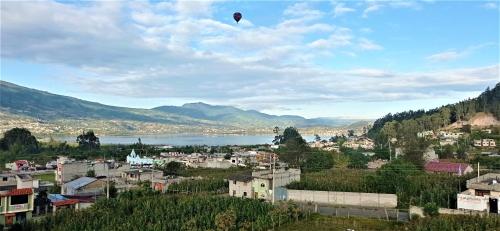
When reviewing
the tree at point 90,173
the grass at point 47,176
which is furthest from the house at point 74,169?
the grass at point 47,176

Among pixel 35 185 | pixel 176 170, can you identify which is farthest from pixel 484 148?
pixel 35 185

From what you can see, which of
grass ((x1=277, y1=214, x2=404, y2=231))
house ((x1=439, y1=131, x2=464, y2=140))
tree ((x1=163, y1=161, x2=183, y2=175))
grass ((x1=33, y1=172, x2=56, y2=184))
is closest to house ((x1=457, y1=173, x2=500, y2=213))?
grass ((x1=277, y1=214, x2=404, y2=231))

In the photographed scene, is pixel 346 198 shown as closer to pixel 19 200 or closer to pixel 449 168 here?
pixel 19 200

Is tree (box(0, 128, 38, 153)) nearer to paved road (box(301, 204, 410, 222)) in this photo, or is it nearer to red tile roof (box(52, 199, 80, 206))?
red tile roof (box(52, 199, 80, 206))

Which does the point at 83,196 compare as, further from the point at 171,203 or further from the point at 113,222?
the point at 113,222

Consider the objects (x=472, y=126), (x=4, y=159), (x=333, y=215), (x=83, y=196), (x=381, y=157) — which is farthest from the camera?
(x=472, y=126)

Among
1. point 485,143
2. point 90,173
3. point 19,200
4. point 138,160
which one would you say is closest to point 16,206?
point 19,200
